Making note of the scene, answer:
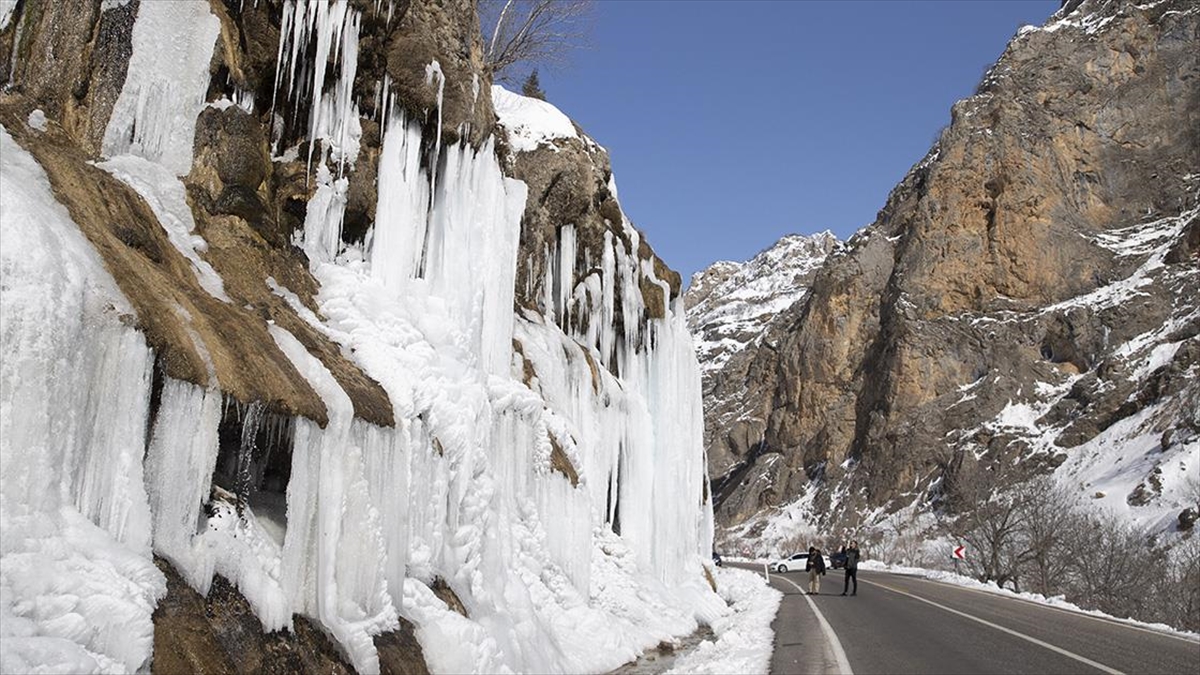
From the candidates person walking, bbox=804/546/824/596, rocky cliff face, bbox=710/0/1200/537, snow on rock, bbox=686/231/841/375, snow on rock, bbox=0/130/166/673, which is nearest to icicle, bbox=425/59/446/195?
snow on rock, bbox=0/130/166/673

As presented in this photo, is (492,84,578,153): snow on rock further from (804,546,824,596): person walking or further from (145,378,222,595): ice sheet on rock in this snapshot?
(804,546,824,596): person walking

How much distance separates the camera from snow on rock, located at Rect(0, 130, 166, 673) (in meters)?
4.34

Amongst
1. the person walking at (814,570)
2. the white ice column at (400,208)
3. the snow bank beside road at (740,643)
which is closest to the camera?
the snow bank beside road at (740,643)

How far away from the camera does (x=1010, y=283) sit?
3041 inches

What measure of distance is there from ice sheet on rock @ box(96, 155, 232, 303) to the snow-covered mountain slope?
90309 millimetres

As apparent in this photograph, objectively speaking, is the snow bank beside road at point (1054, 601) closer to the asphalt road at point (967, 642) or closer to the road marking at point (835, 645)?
the asphalt road at point (967, 642)

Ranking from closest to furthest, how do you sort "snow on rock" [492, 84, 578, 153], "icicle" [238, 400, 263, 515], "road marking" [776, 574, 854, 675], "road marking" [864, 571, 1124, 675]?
"icicle" [238, 400, 263, 515] → "road marking" [864, 571, 1124, 675] → "road marking" [776, 574, 854, 675] → "snow on rock" [492, 84, 578, 153]

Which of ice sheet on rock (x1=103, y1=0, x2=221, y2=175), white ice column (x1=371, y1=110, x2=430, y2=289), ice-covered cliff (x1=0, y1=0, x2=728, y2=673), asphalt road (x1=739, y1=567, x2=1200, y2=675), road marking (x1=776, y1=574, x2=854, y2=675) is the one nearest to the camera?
ice-covered cliff (x1=0, y1=0, x2=728, y2=673)

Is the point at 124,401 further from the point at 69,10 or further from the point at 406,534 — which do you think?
the point at 69,10

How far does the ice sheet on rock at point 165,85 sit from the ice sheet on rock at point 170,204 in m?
0.17

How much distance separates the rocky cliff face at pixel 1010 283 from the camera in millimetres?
69062

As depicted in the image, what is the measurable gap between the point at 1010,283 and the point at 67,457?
82.2 m

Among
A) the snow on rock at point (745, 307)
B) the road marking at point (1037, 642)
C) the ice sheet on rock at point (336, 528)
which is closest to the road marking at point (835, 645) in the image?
the road marking at point (1037, 642)

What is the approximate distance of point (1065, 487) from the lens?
173 feet
